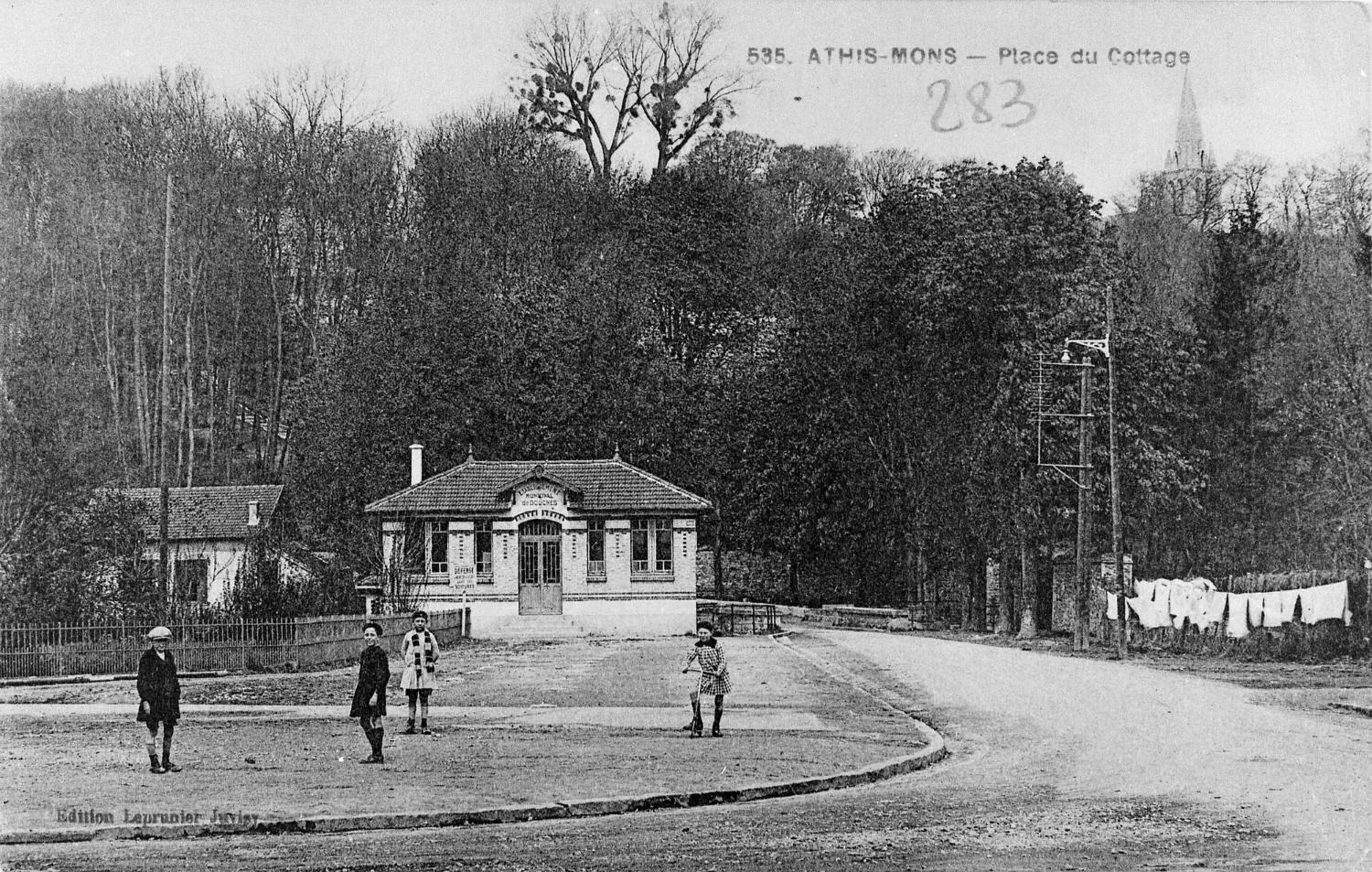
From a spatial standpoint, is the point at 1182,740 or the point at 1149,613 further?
the point at 1149,613

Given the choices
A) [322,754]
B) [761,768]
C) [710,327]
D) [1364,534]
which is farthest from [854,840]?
[710,327]

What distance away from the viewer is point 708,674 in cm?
1695

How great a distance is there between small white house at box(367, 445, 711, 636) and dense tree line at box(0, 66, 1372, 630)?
2217 mm

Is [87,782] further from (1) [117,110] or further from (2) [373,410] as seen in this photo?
(2) [373,410]

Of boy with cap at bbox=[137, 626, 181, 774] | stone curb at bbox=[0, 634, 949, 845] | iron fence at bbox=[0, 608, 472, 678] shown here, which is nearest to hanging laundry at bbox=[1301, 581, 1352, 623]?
stone curb at bbox=[0, 634, 949, 845]

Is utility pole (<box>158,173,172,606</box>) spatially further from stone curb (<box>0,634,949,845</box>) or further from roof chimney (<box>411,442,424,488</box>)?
stone curb (<box>0,634,949,845</box>)

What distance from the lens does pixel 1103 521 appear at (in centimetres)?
4075

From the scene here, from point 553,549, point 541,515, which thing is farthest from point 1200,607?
point 541,515

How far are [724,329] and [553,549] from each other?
15.9 meters

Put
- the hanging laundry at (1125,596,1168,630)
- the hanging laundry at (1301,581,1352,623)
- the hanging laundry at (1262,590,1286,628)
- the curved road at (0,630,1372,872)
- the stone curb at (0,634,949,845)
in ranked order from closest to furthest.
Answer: the curved road at (0,630,1372,872) → the stone curb at (0,634,949,845) → the hanging laundry at (1301,581,1352,623) → the hanging laundry at (1262,590,1286,628) → the hanging laundry at (1125,596,1168,630)

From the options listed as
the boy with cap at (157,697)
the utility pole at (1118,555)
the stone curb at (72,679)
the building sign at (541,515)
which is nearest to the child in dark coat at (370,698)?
the boy with cap at (157,697)

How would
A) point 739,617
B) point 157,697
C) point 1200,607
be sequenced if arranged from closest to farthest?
point 157,697, point 1200,607, point 739,617

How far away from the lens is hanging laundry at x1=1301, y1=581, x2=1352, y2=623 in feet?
90.7

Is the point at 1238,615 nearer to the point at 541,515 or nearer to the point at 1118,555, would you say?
the point at 1118,555
